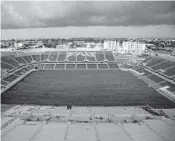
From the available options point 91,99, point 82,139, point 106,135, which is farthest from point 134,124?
point 91,99

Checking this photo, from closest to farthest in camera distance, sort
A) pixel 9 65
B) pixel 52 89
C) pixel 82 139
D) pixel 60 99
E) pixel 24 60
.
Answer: pixel 82 139, pixel 60 99, pixel 52 89, pixel 9 65, pixel 24 60

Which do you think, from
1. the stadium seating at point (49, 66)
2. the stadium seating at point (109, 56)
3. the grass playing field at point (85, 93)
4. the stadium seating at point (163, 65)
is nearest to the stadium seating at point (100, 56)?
the stadium seating at point (109, 56)

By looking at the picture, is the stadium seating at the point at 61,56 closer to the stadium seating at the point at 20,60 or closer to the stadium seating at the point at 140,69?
the stadium seating at the point at 20,60

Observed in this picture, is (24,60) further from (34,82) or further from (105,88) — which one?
(105,88)

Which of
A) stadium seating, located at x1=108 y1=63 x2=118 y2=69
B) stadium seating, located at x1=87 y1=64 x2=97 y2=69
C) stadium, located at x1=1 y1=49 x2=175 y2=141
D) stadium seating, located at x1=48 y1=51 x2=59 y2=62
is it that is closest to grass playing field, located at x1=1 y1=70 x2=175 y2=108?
stadium, located at x1=1 y1=49 x2=175 y2=141

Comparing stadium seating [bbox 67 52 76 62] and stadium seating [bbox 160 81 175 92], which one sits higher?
stadium seating [bbox 67 52 76 62]

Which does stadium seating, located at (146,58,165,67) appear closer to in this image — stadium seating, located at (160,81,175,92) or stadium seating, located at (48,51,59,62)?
stadium seating, located at (160,81,175,92)

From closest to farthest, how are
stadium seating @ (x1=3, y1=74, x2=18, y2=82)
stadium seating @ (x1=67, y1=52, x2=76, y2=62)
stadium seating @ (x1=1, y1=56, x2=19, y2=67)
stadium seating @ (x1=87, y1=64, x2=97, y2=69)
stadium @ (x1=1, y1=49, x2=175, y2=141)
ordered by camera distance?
stadium @ (x1=1, y1=49, x2=175, y2=141) → stadium seating @ (x1=3, y1=74, x2=18, y2=82) → stadium seating @ (x1=1, y1=56, x2=19, y2=67) → stadium seating @ (x1=87, y1=64, x2=97, y2=69) → stadium seating @ (x1=67, y1=52, x2=76, y2=62)

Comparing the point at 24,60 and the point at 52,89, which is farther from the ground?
the point at 24,60

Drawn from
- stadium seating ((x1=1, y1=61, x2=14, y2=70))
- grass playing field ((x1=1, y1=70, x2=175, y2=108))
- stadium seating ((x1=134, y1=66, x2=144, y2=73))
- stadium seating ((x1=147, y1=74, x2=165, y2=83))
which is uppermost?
stadium seating ((x1=1, y1=61, x2=14, y2=70))
